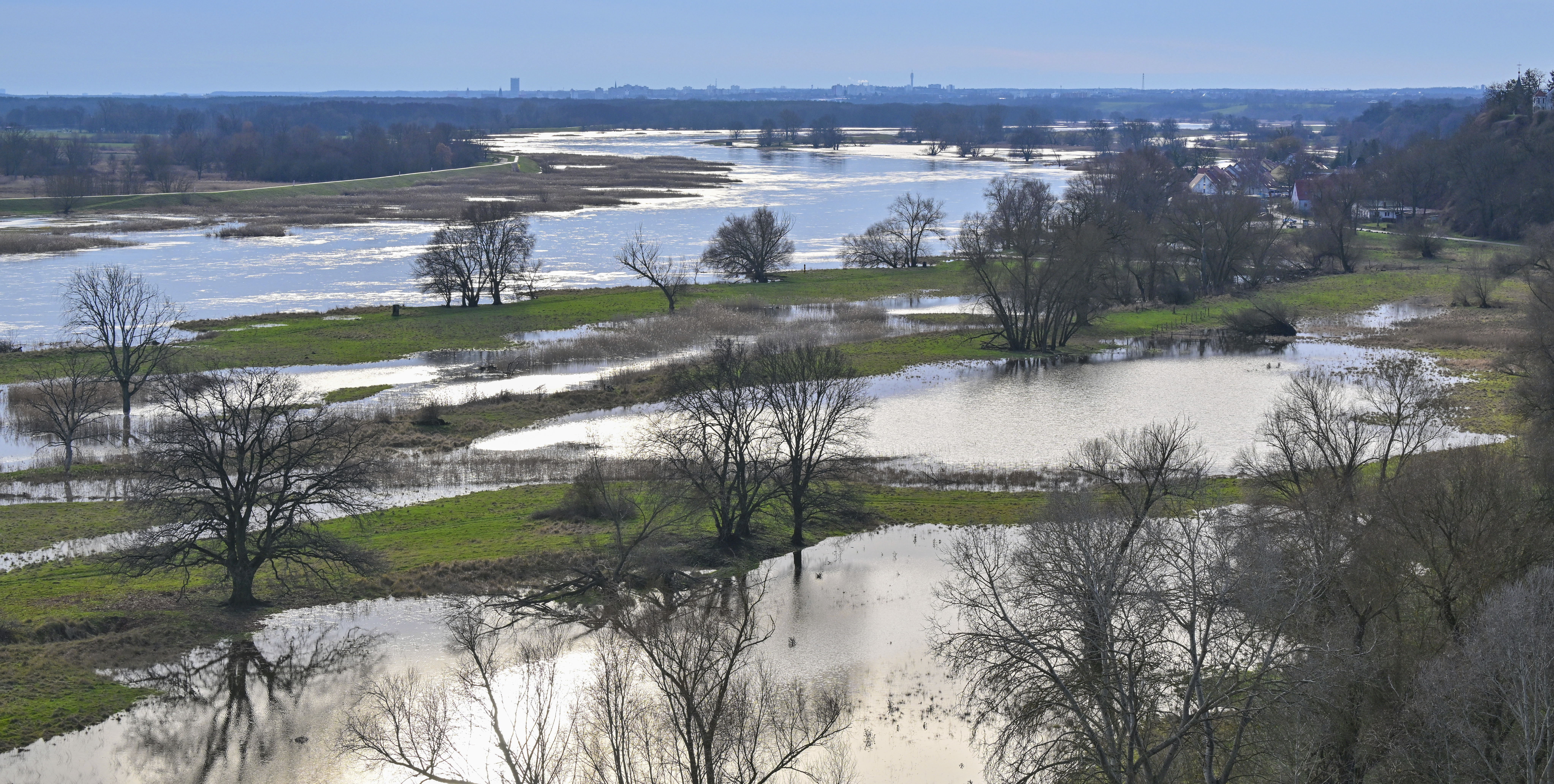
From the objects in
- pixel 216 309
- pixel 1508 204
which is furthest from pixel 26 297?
pixel 1508 204

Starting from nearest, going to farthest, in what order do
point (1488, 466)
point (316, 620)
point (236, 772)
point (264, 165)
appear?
point (236, 772) → point (1488, 466) → point (316, 620) → point (264, 165)

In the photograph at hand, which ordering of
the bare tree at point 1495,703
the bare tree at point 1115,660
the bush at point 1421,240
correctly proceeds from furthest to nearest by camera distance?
the bush at point 1421,240, the bare tree at point 1115,660, the bare tree at point 1495,703

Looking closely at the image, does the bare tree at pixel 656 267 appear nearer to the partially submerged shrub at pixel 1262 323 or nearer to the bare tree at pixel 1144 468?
the partially submerged shrub at pixel 1262 323

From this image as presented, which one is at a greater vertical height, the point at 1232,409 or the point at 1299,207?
the point at 1299,207

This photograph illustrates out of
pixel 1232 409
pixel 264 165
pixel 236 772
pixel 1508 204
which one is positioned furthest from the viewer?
pixel 264 165

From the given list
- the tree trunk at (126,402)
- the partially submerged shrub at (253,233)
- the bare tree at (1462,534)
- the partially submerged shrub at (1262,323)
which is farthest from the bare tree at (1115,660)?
the partially submerged shrub at (253,233)

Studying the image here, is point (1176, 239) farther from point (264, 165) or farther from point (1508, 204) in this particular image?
point (264, 165)
